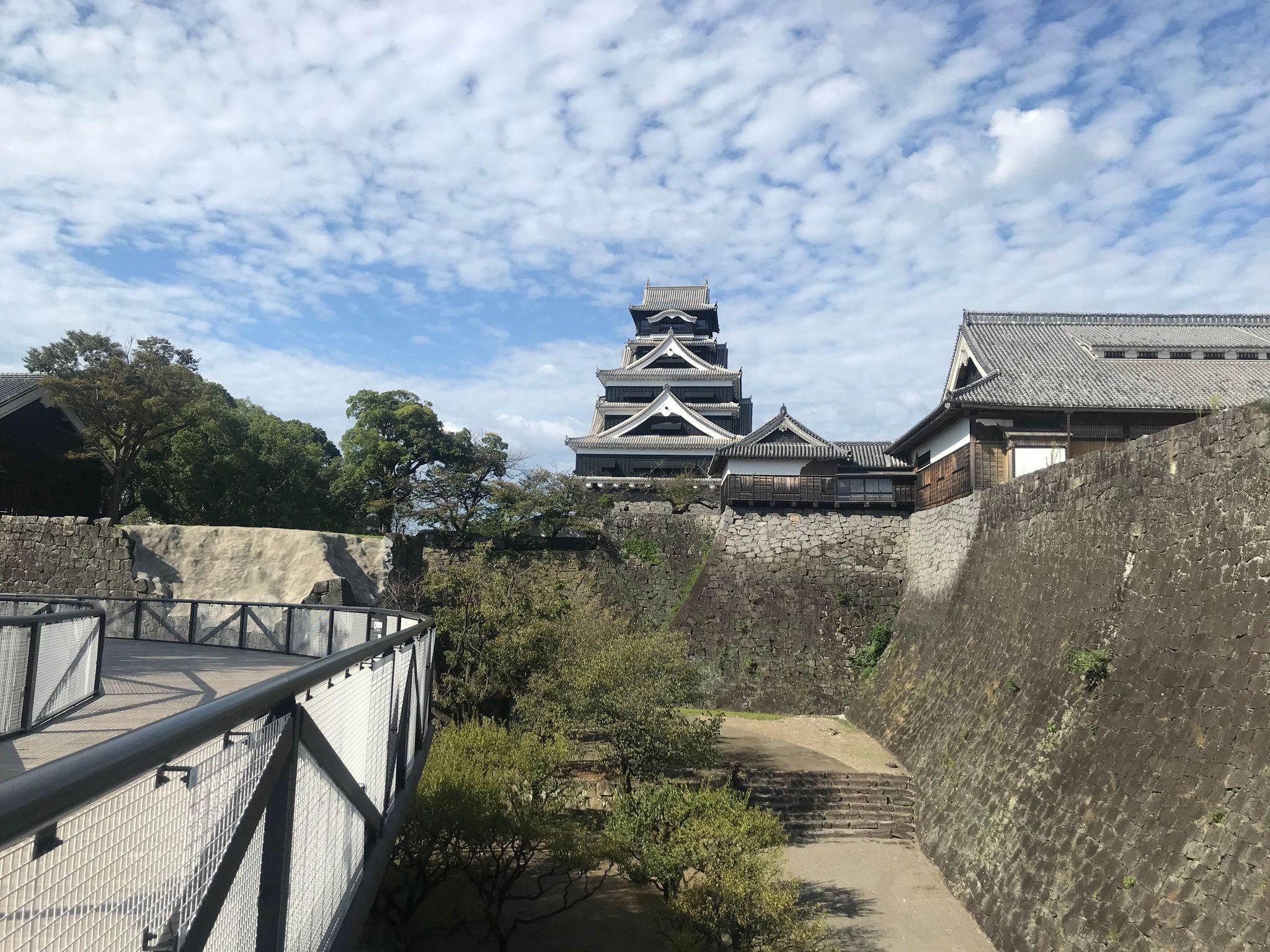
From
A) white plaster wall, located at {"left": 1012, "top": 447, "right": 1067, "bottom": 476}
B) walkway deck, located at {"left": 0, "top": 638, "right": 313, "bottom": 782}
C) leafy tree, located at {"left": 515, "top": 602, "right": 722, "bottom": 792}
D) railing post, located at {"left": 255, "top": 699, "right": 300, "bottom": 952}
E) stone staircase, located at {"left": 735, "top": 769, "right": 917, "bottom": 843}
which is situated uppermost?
white plaster wall, located at {"left": 1012, "top": 447, "right": 1067, "bottom": 476}

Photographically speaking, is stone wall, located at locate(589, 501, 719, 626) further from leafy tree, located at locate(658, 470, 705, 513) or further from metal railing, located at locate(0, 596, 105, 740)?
metal railing, located at locate(0, 596, 105, 740)

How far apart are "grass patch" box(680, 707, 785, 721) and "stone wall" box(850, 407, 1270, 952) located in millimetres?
5728

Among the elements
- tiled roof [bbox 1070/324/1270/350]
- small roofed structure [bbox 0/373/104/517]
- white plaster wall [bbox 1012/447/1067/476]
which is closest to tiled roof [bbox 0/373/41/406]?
small roofed structure [bbox 0/373/104/517]

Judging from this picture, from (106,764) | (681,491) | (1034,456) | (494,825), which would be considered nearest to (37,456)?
(494,825)

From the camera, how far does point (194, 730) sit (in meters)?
1.82

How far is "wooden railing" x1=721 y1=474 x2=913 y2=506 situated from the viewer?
25.1 meters

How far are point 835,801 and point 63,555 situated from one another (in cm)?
1857

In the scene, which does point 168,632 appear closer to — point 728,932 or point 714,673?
point 728,932

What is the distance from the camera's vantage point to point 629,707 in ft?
50.1

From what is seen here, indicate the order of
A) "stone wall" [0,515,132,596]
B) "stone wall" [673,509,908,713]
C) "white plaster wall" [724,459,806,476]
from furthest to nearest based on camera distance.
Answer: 1. "white plaster wall" [724,459,806,476]
2. "stone wall" [673,509,908,713]
3. "stone wall" [0,515,132,596]

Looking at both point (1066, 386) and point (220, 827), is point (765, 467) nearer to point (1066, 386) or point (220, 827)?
point (1066, 386)

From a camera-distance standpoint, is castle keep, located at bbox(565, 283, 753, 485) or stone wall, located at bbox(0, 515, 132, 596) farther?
castle keep, located at bbox(565, 283, 753, 485)

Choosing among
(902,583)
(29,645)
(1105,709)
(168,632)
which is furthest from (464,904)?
(902,583)

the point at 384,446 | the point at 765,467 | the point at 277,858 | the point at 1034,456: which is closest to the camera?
the point at 277,858
